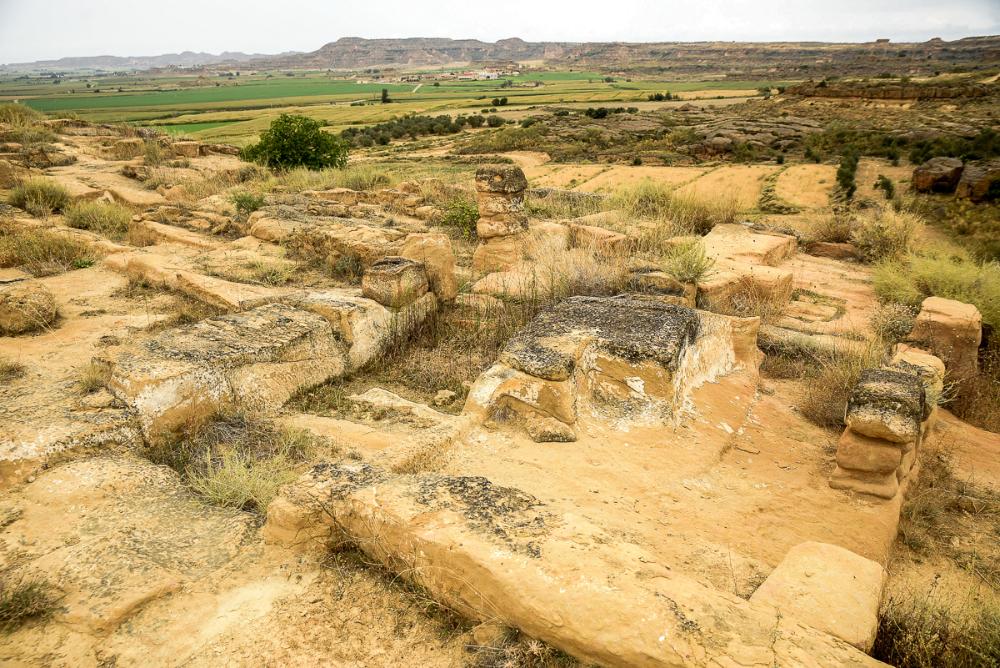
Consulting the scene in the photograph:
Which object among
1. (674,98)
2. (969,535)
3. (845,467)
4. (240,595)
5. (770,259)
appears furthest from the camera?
(674,98)

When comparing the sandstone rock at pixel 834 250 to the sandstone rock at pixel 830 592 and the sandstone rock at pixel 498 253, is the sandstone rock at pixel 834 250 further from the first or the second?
the sandstone rock at pixel 830 592

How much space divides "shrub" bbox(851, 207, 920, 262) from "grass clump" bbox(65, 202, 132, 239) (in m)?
12.1

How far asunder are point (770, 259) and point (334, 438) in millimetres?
7065

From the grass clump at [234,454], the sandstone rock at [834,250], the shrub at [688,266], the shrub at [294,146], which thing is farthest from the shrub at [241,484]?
the shrub at [294,146]

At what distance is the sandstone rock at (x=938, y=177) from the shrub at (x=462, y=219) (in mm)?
11047

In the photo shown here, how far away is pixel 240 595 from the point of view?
93.5 inches

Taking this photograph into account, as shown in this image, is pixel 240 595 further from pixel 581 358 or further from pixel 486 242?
pixel 486 242

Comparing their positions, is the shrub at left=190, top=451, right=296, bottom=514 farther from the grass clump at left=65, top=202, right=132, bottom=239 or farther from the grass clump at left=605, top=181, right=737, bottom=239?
the grass clump at left=65, top=202, right=132, bottom=239

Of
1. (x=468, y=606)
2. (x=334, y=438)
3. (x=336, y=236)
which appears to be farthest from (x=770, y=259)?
(x=468, y=606)

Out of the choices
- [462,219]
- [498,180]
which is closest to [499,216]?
[498,180]

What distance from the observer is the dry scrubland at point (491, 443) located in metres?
2.16

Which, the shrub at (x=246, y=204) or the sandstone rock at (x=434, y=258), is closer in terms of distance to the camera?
the sandstone rock at (x=434, y=258)

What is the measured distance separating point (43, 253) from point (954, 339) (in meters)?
10.4

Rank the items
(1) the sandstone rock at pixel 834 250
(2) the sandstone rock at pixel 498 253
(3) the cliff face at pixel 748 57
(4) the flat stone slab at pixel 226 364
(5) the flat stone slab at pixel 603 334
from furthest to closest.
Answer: (3) the cliff face at pixel 748 57, (1) the sandstone rock at pixel 834 250, (2) the sandstone rock at pixel 498 253, (5) the flat stone slab at pixel 603 334, (4) the flat stone slab at pixel 226 364
